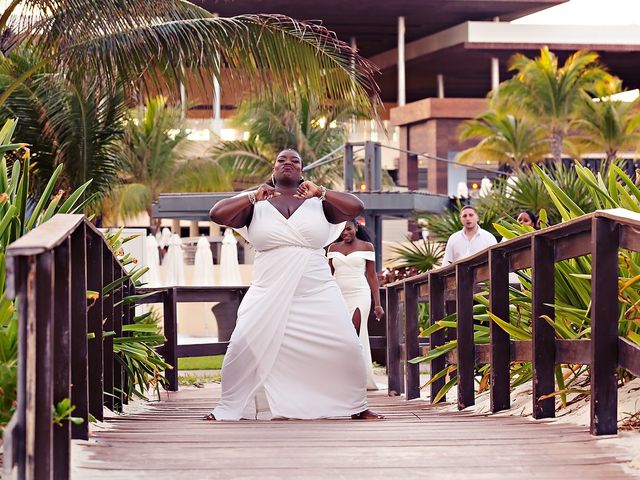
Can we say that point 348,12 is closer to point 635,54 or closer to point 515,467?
point 635,54

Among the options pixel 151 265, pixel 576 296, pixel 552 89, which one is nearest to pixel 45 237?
pixel 576 296

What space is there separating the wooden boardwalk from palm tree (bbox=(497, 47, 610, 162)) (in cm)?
3171

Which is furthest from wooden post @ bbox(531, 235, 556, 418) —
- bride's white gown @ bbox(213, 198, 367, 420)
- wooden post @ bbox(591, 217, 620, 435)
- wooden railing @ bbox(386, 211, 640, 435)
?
bride's white gown @ bbox(213, 198, 367, 420)

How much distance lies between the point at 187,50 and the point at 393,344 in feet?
12.9

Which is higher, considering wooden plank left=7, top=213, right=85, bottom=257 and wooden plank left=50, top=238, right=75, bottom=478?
wooden plank left=7, top=213, right=85, bottom=257

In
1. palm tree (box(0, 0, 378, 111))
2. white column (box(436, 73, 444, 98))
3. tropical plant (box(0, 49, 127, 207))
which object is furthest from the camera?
white column (box(436, 73, 444, 98))

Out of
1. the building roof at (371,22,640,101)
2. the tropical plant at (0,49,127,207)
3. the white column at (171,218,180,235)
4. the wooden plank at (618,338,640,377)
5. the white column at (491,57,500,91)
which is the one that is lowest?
the wooden plank at (618,338,640,377)

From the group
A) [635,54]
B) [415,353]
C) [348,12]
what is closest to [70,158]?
[415,353]

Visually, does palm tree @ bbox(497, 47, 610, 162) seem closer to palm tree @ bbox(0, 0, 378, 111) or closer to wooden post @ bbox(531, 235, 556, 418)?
palm tree @ bbox(0, 0, 378, 111)

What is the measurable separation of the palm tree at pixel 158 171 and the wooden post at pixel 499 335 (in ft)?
108

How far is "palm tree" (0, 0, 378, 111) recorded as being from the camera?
13.3m

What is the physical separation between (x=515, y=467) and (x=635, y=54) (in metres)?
43.5

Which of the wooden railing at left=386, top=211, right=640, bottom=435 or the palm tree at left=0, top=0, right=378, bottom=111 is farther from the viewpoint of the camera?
the palm tree at left=0, top=0, right=378, bottom=111

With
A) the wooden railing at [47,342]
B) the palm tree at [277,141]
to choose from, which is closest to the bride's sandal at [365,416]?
the wooden railing at [47,342]
